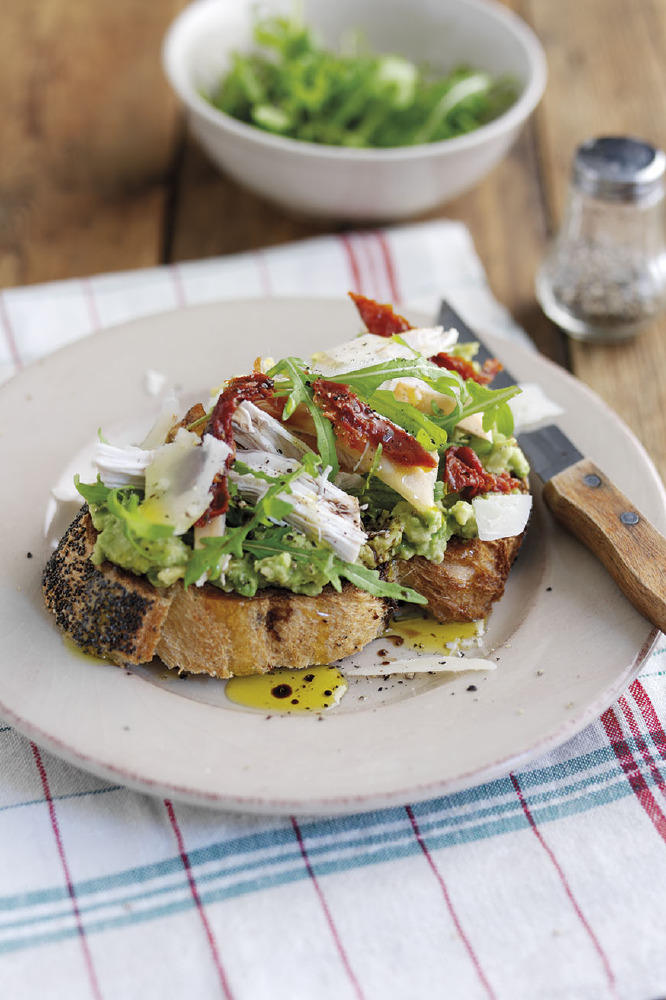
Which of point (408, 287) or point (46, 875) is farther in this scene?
point (408, 287)

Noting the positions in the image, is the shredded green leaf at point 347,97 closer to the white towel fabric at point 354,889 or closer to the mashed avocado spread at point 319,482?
the mashed avocado spread at point 319,482

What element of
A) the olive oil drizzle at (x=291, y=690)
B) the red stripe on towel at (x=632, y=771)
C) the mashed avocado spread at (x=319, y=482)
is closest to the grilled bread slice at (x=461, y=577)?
the mashed avocado spread at (x=319, y=482)

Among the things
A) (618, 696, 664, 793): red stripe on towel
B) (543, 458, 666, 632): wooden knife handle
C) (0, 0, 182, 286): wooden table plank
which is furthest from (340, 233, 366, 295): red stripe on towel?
(618, 696, 664, 793): red stripe on towel

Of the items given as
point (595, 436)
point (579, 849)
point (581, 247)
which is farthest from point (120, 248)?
point (579, 849)

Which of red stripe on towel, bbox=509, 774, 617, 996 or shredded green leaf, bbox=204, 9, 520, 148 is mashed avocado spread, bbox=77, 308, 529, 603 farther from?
shredded green leaf, bbox=204, 9, 520, 148

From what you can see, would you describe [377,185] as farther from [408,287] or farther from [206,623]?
[206,623]

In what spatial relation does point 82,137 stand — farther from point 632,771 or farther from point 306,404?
point 632,771

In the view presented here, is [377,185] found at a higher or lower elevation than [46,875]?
higher
